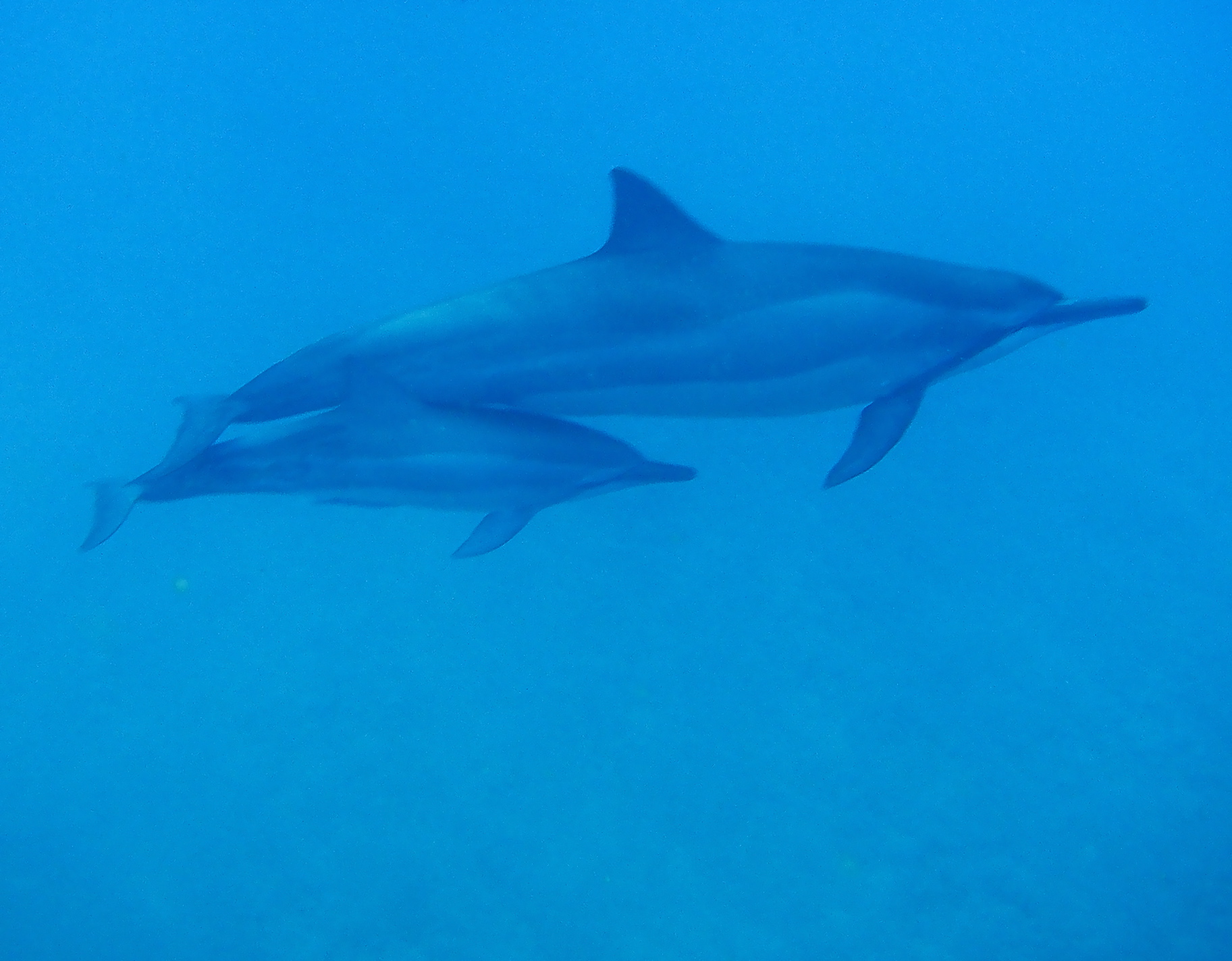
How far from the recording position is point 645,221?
3867mm

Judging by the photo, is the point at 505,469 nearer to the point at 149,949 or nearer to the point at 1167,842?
the point at 149,949

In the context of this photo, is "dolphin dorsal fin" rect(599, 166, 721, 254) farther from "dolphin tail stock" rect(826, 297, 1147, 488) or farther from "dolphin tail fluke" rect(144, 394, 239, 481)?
"dolphin tail fluke" rect(144, 394, 239, 481)

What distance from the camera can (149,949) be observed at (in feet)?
19.6

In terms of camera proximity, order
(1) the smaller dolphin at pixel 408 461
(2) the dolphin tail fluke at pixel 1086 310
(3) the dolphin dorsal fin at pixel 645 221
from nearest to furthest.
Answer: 1. (3) the dolphin dorsal fin at pixel 645 221
2. (1) the smaller dolphin at pixel 408 461
3. (2) the dolphin tail fluke at pixel 1086 310

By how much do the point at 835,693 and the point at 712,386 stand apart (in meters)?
3.17

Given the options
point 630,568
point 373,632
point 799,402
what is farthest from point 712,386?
point 373,632

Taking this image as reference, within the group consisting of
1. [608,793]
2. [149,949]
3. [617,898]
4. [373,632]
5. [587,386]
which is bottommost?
[149,949]

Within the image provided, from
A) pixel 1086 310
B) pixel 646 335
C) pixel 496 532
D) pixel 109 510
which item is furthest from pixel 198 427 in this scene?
pixel 1086 310

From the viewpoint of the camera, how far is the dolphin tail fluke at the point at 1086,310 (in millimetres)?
4707

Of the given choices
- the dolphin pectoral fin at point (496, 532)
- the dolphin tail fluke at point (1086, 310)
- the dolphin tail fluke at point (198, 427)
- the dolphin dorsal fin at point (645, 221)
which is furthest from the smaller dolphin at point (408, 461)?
the dolphin tail fluke at point (1086, 310)

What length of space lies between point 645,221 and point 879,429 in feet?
5.60

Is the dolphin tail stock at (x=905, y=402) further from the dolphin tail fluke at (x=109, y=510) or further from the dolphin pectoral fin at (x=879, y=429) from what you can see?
the dolphin tail fluke at (x=109, y=510)

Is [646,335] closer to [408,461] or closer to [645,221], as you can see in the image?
Answer: [645,221]

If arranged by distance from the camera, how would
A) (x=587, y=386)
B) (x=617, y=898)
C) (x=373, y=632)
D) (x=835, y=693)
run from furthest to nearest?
(x=373, y=632)
(x=835, y=693)
(x=617, y=898)
(x=587, y=386)
